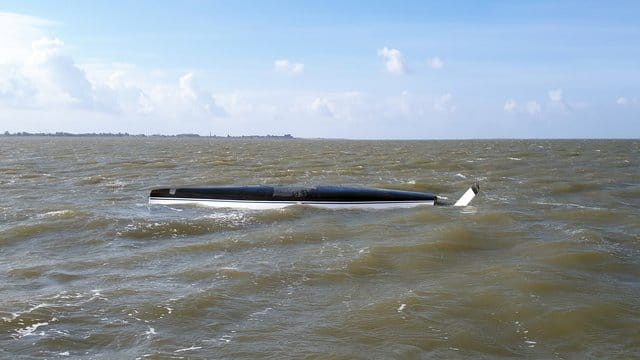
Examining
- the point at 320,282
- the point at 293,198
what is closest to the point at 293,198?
the point at 293,198

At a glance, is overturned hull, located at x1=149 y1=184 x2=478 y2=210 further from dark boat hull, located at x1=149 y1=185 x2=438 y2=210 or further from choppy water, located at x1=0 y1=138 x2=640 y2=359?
choppy water, located at x1=0 y1=138 x2=640 y2=359

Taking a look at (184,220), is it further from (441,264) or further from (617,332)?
(617,332)

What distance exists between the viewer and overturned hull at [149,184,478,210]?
23.0 m

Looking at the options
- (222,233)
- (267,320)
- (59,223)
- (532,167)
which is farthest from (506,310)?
(532,167)

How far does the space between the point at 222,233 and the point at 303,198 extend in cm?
593

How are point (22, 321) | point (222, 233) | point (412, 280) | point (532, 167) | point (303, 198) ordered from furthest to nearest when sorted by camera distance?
point (532, 167)
point (303, 198)
point (222, 233)
point (412, 280)
point (22, 321)

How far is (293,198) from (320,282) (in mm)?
11248

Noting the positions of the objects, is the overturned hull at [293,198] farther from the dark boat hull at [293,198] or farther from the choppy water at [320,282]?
the choppy water at [320,282]

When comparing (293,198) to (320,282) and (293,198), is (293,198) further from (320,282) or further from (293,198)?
(320,282)

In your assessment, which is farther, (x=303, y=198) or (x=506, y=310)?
(x=303, y=198)

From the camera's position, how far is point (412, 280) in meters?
12.5

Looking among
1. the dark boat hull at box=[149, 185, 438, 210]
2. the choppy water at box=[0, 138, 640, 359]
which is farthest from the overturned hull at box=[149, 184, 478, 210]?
the choppy water at box=[0, 138, 640, 359]

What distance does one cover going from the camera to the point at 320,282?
40.6 feet

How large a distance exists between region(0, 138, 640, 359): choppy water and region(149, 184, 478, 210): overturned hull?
81 cm
